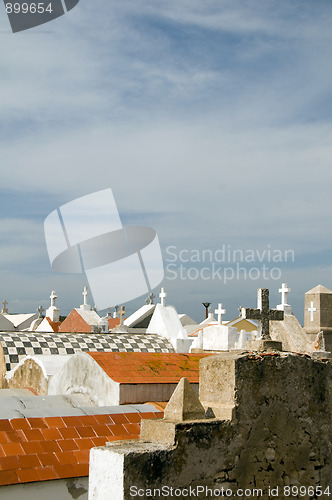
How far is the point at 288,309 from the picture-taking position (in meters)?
16.2

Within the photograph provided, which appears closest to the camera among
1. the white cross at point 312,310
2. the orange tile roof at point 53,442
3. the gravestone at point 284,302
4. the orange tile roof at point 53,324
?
the orange tile roof at point 53,442

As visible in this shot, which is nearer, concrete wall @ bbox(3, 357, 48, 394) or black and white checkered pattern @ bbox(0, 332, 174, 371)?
concrete wall @ bbox(3, 357, 48, 394)

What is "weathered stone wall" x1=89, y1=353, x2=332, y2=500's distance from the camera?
4.36 metres

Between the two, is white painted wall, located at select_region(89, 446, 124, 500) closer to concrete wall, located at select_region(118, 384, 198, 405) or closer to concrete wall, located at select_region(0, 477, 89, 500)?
concrete wall, located at select_region(0, 477, 89, 500)

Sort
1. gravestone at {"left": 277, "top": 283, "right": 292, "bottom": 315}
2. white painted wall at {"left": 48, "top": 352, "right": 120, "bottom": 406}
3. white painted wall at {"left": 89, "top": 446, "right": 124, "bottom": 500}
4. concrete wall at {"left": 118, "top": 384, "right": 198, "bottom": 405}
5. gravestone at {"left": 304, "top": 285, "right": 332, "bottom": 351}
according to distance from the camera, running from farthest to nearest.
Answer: gravestone at {"left": 277, "top": 283, "right": 292, "bottom": 315}, gravestone at {"left": 304, "top": 285, "right": 332, "bottom": 351}, white painted wall at {"left": 48, "top": 352, "right": 120, "bottom": 406}, concrete wall at {"left": 118, "top": 384, "right": 198, "bottom": 405}, white painted wall at {"left": 89, "top": 446, "right": 124, "bottom": 500}

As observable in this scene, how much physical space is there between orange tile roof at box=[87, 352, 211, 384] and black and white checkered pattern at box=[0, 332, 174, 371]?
4540 millimetres

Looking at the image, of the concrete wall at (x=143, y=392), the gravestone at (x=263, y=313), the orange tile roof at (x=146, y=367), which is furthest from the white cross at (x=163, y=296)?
the concrete wall at (x=143, y=392)

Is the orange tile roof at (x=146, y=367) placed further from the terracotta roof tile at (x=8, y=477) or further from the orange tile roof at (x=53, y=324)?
the orange tile roof at (x=53, y=324)

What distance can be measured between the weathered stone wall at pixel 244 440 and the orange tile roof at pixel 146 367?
4202 millimetres

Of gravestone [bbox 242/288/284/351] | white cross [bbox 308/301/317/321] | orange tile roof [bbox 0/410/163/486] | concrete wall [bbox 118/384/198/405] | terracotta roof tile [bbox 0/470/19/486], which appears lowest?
terracotta roof tile [bbox 0/470/19/486]

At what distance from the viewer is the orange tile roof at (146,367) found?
31.1 feet

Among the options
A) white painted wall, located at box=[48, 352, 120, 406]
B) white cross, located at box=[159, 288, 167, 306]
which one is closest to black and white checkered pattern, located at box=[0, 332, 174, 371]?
white cross, located at box=[159, 288, 167, 306]

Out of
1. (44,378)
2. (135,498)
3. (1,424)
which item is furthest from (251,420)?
(44,378)

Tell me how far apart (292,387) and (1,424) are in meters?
3.46
